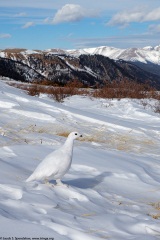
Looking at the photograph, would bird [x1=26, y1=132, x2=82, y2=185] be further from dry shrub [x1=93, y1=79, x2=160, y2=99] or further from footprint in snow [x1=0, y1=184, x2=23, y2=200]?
dry shrub [x1=93, y1=79, x2=160, y2=99]

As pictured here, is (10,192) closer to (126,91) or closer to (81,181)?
(81,181)

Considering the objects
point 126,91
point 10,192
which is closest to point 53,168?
point 10,192

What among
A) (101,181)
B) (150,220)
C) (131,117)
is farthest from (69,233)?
(131,117)

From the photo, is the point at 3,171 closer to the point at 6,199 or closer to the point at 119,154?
the point at 6,199

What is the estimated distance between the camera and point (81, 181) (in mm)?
6059

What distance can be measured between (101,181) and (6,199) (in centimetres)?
232

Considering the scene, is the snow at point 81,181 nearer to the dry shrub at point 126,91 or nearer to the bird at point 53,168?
the bird at point 53,168

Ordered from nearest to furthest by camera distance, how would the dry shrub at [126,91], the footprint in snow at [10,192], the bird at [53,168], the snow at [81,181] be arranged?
the snow at [81,181] → the footprint in snow at [10,192] → the bird at [53,168] → the dry shrub at [126,91]

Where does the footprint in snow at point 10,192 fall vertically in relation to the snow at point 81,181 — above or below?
above

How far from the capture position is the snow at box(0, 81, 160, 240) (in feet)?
12.1

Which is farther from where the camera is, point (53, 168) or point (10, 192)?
point (53, 168)

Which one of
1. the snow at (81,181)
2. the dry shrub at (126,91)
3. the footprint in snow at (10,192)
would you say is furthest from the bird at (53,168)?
the dry shrub at (126,91)

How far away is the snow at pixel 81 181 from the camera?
3.70m

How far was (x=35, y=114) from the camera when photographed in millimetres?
12023
